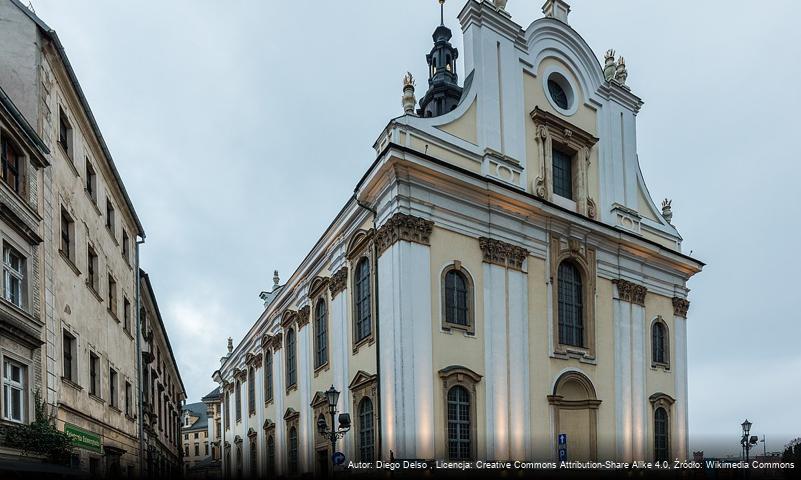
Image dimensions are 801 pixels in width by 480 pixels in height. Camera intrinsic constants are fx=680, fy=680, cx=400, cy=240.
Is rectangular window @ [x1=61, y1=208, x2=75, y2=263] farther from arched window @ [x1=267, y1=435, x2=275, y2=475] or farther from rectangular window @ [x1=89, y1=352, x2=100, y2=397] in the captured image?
arched window @ [x1=267, y1=435, x2=275, y2=475]

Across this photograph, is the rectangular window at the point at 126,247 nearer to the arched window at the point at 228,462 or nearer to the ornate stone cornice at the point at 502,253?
the ornate stone cornice at the point at 502,253

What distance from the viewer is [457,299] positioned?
2148 centimetres

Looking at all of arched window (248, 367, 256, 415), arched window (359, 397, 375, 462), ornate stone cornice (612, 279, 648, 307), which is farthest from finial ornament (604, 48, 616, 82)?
arched window (248, 367, 256, 415)

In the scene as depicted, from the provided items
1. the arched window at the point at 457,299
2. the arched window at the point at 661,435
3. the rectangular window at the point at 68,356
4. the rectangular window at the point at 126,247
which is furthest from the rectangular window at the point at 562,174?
the rectangular window at the point at 68,356

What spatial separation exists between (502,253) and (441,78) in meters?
15.8

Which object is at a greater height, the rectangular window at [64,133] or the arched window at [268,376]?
the rectangular window at [64,133]

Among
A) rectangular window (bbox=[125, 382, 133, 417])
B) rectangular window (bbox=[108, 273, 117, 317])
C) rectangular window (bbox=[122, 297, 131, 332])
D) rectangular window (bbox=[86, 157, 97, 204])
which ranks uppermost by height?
rectangular window (bbox=[86, 157, 97, 204])

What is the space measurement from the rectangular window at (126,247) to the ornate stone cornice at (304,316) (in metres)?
7.81

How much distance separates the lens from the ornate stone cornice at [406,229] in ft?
67.2

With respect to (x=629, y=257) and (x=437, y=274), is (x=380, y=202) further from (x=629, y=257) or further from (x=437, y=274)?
(x=629, y=257)

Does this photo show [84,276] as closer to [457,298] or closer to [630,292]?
[457,298]

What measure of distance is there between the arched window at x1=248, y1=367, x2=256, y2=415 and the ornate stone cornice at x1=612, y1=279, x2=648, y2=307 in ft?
75.6

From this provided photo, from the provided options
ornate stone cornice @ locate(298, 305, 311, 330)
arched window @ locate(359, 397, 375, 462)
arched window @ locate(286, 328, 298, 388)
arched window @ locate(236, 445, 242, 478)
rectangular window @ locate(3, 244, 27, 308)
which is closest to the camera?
rectangular window @ locate(3, 244, 27, 308)

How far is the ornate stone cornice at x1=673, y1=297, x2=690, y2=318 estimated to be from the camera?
92.9ft
